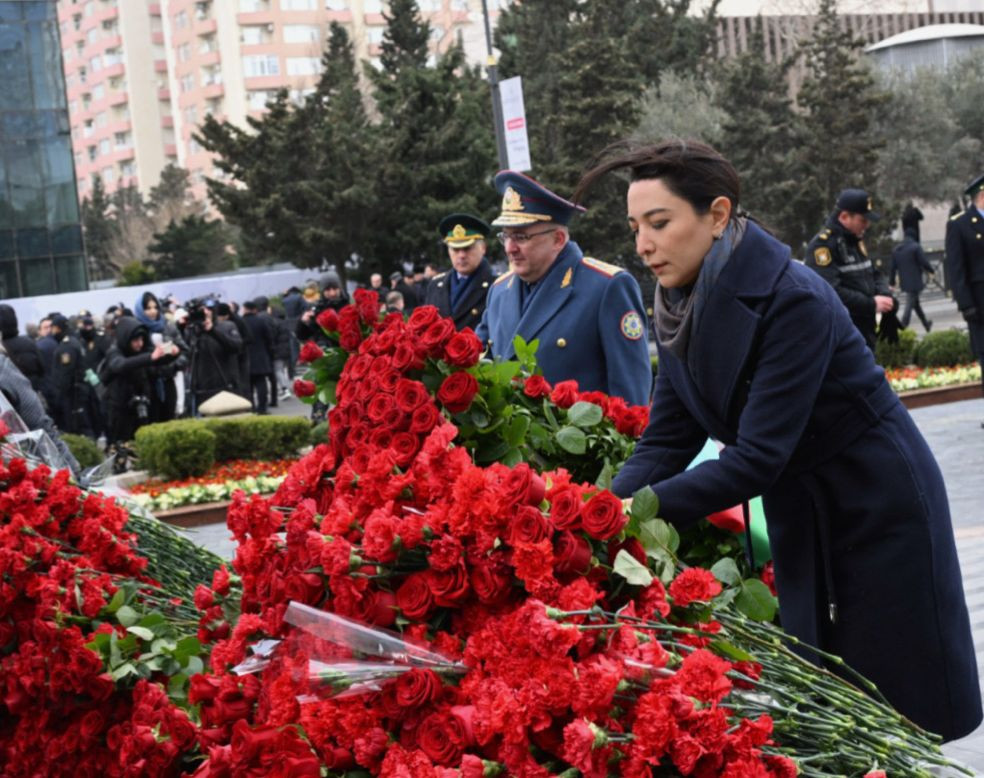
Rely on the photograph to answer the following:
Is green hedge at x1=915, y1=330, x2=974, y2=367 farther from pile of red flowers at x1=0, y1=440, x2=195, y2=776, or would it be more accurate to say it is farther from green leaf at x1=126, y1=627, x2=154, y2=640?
green leaf at x1=126, y1=627, x2=154, y2=640

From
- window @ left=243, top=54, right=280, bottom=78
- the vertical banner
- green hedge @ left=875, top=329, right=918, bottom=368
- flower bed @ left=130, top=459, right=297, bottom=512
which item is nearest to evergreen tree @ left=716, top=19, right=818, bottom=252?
the vertical banner

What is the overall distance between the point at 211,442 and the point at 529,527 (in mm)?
10831

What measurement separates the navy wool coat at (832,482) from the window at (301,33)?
85.5 m

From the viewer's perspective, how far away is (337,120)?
38656mm

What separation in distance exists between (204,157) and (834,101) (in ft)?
213

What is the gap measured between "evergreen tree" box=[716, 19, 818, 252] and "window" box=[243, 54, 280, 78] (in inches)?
2157

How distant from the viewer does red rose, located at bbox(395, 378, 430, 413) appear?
2.84 metres

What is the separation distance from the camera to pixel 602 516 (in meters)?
2.20

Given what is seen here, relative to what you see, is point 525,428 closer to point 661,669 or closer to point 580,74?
point 661,669

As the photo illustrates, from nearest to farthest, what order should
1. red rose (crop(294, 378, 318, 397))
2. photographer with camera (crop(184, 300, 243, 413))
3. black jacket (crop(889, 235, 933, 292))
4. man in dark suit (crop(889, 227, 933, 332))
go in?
red rose (crop(294, 378, 318, 397)) < photographer with camera (crop(184, 300, 243, 413)) < man in dark suit (crop(889, 227, 933, 332)) < black jacket (crop(889, 235, 933, 292))

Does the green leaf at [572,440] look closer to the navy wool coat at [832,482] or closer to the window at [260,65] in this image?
the navy wool coat at [832,482]

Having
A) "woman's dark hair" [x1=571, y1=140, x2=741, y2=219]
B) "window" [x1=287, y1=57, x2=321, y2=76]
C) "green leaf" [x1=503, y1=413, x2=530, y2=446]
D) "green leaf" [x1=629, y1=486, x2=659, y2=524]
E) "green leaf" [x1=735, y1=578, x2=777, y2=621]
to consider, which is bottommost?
"green leaf" [x1=735, y1=578, x2=777, y2=621]

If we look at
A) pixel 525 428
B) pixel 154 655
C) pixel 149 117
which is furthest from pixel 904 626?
pixel 149 117

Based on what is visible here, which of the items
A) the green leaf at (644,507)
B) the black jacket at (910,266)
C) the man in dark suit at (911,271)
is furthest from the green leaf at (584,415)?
the black jacket at (910,266)
